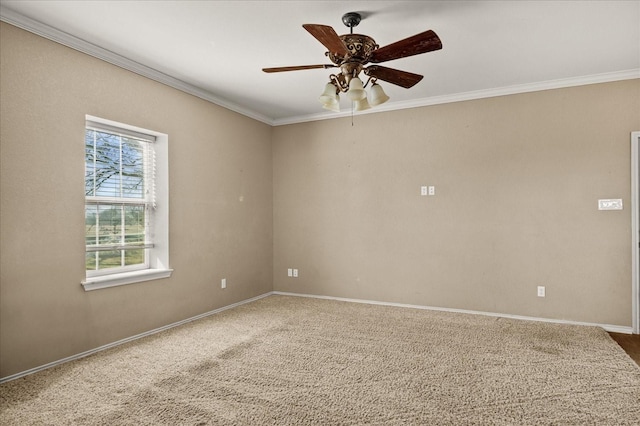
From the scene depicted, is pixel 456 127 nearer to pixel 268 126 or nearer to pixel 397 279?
pixel 397 279

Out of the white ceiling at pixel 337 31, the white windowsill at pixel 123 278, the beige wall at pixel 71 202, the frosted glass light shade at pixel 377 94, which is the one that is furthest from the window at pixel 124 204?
the frosted glass light shade at pixel 377 94

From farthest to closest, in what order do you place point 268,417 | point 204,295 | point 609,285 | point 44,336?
point 204,295, point 609,285, point 44,336, point 268,417

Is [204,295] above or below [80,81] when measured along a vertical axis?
below

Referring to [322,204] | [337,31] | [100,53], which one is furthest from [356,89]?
[322,204]

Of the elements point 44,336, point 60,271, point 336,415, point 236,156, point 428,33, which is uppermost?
point 428,33

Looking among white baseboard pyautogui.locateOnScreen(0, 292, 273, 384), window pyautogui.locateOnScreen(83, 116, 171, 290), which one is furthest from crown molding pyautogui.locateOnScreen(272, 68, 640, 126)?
white baseboard pyautogui.locateOnScreen(0, 292, 273, 384)

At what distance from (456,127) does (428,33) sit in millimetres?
2604

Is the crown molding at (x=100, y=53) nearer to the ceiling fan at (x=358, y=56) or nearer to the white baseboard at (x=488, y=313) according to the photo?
the ceiling fan at (x=358, y=56)

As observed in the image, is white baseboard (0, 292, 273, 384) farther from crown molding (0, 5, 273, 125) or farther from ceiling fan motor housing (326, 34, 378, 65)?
ceiling fan motor housing (326, 34, 378, 65)

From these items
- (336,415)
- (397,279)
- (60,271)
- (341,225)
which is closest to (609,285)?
(397,279)

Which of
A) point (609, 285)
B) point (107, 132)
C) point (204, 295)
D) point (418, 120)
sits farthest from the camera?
point (418, 120)

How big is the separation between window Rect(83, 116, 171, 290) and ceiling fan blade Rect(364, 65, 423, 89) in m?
2.34

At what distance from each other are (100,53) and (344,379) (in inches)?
132

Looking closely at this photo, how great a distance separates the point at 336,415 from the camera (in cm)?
229
